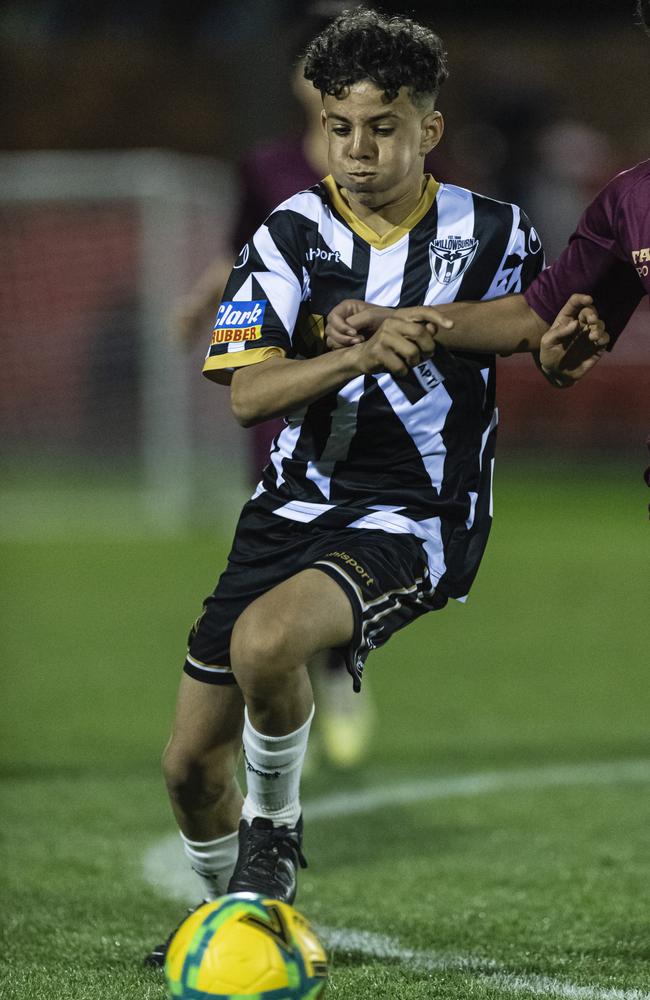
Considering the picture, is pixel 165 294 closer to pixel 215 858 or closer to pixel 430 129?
pixel 430 129

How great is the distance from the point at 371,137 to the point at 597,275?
0.64m

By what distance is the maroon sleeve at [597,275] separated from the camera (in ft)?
12.8

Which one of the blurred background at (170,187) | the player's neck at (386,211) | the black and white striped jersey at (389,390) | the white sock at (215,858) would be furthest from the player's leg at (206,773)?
the blurred background at (170,187)

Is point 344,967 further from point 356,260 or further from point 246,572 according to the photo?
point 356,260

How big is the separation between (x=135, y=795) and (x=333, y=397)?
247 cm

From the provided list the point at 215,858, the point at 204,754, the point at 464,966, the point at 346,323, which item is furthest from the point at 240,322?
the point at 464,966

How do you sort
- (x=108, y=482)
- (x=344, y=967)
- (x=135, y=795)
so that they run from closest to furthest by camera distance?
(x=344, y=967), (x=135, y=795), (x=108, y=482)

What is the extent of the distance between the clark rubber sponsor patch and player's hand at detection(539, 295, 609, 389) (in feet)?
2.24

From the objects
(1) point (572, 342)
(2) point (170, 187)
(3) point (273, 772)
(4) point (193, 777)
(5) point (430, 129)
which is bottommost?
(2) point (170, 187)

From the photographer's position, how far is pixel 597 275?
13.0 ft

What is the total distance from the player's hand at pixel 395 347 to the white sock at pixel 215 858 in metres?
1.31

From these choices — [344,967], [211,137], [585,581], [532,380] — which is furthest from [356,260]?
[211,137]

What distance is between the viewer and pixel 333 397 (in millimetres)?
4086

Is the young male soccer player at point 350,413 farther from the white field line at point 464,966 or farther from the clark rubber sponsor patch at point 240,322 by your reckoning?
the white field line at point 464,966
